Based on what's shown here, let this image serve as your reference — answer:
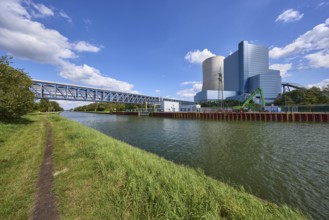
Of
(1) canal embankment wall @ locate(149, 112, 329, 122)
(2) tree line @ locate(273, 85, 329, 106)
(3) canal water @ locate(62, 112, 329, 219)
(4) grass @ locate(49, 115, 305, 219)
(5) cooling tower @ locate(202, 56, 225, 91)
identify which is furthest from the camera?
(5) cooling tower @ locate(202, 56, 225, 91)

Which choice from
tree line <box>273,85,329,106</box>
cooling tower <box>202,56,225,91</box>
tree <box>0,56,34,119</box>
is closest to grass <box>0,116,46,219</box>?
tree <box>0,56,34,119</box>

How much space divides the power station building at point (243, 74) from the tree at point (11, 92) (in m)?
120

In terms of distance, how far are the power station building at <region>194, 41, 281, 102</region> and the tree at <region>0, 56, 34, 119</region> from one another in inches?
4728

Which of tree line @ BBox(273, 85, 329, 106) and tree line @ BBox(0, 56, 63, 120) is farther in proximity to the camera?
tree line @ BBox(273, 85, 329, 106)

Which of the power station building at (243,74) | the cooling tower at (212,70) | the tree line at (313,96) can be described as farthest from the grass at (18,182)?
the cooling tower at (212,70)

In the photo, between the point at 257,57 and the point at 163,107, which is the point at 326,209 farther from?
the point at 257,57

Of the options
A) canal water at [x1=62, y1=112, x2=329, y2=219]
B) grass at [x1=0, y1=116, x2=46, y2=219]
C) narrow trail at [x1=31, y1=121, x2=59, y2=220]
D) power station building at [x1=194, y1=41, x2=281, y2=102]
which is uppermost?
power station building at [x1=194, y1=41, x2=281, y2=102]

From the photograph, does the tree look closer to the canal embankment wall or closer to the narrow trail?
the narrow trail

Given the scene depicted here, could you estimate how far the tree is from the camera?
19.3 metres

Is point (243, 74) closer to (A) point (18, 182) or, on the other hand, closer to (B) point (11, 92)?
(B) point (11, 92)

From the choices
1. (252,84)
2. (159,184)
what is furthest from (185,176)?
(252,84)

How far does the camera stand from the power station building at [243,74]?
462ft

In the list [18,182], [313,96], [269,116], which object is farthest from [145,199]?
[313,96]

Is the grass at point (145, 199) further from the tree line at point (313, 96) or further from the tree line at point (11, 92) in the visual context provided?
the tree line at point (313, 96)
